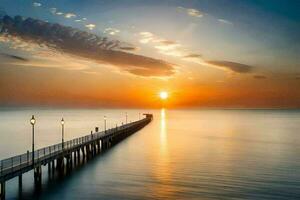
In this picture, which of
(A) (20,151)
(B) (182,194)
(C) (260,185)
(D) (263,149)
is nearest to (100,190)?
(B) (182,194)

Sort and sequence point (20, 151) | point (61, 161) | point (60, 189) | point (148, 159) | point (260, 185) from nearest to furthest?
point (60, 189)
point (260, 185)
point (61, 161)
point (148, 159)
point (20, 151)

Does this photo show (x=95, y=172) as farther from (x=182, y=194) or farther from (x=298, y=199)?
(x=298, y=199)

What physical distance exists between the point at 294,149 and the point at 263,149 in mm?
6118

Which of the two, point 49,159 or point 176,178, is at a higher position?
point 49,159

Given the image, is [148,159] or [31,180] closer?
[31,180]

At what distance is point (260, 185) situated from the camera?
3816 centimetres

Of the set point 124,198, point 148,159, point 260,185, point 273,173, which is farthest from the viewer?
point 148,159

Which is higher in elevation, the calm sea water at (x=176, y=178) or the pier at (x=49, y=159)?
the pier at (x=49, y=159)

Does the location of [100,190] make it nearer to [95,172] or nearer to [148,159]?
[95,172]

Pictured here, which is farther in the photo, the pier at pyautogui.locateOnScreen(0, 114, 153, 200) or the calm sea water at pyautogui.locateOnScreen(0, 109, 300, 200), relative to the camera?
the calm sea water at pyautogui.locateOnScreen(0, 109, 300, 200)

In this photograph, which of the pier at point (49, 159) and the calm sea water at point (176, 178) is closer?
the pier at point (49, 159)

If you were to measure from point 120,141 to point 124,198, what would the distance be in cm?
5101

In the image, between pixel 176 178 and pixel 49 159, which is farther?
pixel 176 178

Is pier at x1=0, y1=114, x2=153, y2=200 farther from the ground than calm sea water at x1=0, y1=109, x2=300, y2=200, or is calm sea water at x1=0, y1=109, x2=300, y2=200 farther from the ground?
pier at x1=0, y1=114, x2=153, y2=200
